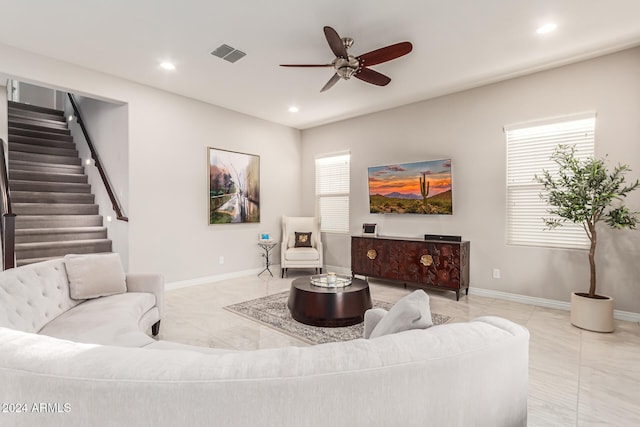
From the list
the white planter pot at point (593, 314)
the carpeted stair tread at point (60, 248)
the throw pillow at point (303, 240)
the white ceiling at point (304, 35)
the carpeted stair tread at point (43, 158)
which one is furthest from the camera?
the throw pillow at point (303, 240)

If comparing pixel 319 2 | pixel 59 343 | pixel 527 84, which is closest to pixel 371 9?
pixel 319 2

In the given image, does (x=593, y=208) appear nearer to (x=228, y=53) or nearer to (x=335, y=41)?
(x=335, y=41)

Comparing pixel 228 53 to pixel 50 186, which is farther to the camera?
pixel 50 186

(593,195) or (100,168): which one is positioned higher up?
(100,168)

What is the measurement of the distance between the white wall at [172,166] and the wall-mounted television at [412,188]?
2.03m

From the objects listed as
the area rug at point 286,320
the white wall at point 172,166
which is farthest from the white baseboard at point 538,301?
the white wall at point 172,166

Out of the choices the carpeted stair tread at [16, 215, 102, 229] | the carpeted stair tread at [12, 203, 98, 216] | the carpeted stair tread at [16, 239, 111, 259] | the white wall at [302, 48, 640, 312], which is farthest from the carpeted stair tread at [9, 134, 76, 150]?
the white wall at [302, 48, 640, 312]

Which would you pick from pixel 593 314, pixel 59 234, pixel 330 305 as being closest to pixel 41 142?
pixel 59 234

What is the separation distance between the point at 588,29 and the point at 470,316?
2.99m

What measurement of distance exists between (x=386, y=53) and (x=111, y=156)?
4.05 m

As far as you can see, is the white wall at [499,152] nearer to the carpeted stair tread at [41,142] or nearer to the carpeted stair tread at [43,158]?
the carpeted stair tread at [43,158]

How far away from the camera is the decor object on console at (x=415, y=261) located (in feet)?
13.3

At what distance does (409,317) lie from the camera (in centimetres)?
117

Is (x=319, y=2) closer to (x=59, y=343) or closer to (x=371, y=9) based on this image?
(x=371, y=9)
